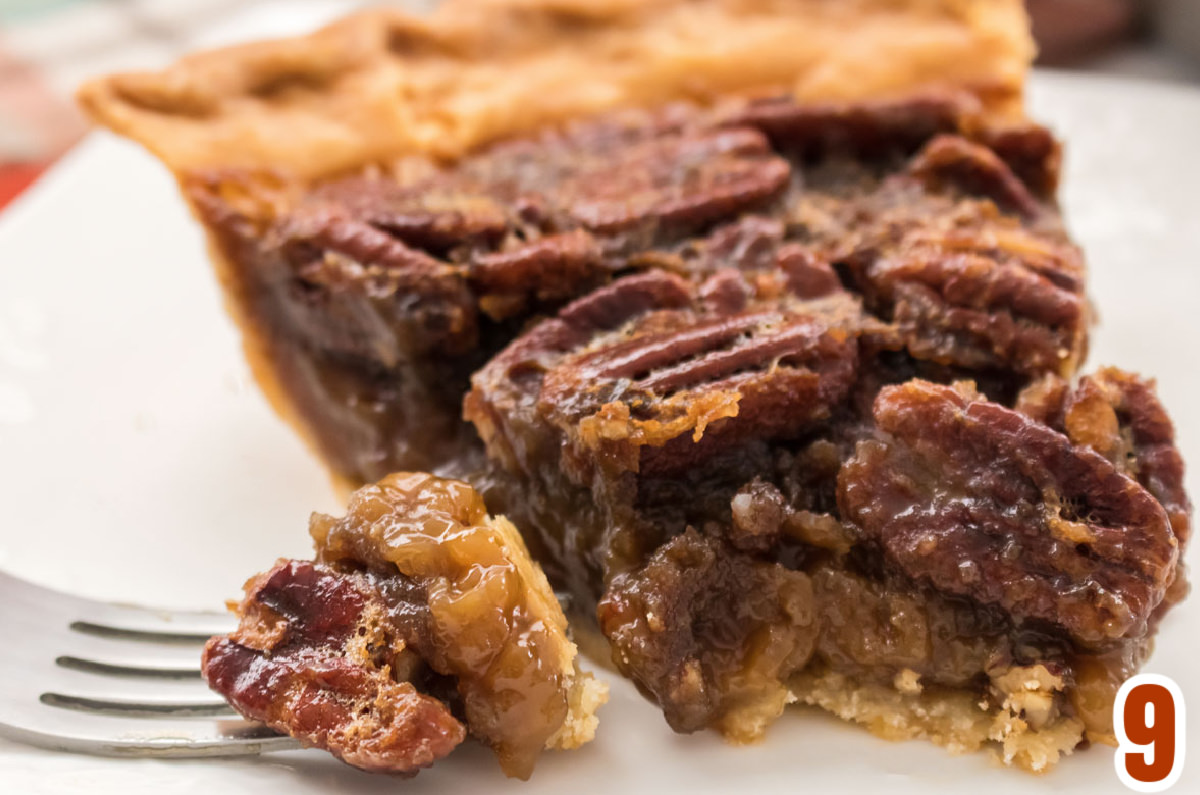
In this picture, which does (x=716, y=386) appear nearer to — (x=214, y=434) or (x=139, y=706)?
(x=139, y=706)

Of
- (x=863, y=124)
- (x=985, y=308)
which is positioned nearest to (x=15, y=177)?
(x=863, y=124)

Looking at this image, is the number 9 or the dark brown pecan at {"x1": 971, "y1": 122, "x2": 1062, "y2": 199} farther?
the dark brown pecan at {"x1": 971, "y1": 122, "x2": 1062, "y2": 199}

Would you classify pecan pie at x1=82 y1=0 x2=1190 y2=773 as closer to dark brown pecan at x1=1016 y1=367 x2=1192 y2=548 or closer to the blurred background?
dark brown pecan at x1=1016 y1=367 x2=1192 y2=548

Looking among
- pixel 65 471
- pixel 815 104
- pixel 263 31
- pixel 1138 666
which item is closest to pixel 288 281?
pixel 65 471

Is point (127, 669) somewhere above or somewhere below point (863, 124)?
below

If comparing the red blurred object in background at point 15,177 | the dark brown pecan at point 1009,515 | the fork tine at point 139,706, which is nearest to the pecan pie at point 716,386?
the dark brown pecan at point 1009,515

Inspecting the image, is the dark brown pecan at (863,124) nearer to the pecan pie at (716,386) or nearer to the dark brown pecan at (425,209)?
the pecan pie at (716,386)

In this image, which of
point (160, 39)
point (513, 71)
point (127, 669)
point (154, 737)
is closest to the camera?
point (154, 737)

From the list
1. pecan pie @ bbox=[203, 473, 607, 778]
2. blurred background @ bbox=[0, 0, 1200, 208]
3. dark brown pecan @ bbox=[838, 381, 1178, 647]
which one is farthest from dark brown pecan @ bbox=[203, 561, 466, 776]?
blurred background @ bbox=[0, 0, 1200, 208]
